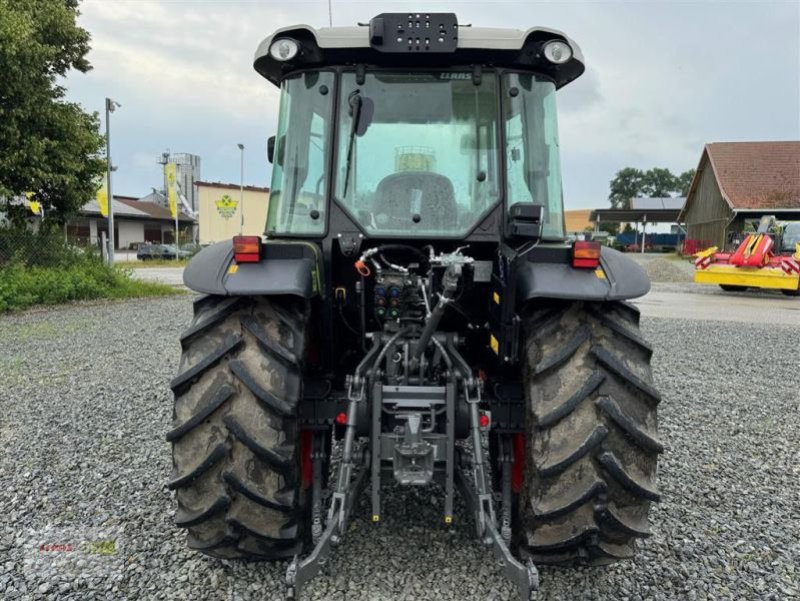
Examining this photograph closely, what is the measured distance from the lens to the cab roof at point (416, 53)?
110 inches

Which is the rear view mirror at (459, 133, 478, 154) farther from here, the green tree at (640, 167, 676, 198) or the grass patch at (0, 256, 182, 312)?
the green tree at (640, 167, 676, 198)

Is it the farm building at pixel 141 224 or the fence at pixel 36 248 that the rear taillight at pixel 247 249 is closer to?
the fence at pixel 36 248

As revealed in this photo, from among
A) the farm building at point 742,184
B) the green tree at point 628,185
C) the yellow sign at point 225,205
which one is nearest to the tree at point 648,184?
the green tree at point 628,185

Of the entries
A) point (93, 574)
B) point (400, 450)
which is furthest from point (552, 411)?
point (93, 574)

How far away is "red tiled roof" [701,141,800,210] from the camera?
31.5 meters

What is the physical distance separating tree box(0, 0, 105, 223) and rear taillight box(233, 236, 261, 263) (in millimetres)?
11225

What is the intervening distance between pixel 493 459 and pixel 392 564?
889mm

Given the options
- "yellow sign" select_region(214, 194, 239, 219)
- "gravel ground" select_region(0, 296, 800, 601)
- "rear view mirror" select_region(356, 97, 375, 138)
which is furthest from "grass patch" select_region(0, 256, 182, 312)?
"yellow sign" select_region(214, 194, 239, 219)

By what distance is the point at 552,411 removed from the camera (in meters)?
2.45

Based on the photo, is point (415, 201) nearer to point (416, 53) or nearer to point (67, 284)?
point (416, 53)

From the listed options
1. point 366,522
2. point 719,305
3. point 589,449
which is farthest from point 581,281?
point 719,305

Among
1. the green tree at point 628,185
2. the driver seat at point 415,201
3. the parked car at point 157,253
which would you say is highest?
the green tree at point 628,185

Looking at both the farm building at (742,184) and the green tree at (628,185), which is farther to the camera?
the green tree at (628,185)

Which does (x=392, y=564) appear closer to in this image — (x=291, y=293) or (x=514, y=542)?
(x=514, y=542)
